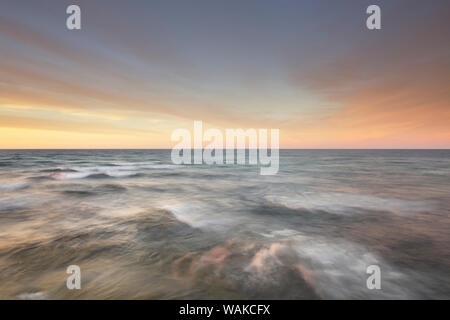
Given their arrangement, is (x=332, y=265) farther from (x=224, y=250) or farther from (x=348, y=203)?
(x=348, y=203)

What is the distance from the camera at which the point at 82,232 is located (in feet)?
22.2

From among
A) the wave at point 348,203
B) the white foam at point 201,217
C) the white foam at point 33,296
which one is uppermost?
the white foam at point 33,296

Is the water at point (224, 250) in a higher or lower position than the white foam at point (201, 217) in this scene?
higher

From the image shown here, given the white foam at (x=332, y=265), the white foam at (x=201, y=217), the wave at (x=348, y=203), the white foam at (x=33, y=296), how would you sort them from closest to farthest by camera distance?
the white foam at (x=33, y=296) < the white foam at (x=332, y=265) < the white foam at (x=201, y=217) < the wave at (x=348, y=203)

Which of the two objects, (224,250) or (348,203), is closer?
(224,250)

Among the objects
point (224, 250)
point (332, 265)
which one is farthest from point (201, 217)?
point (332, 265)

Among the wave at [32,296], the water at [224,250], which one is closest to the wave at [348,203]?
the water at [224,250]

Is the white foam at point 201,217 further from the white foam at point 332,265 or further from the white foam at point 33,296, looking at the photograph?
the white foam at point 33,296

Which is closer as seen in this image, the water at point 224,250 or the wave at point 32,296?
the wave at point 32,296

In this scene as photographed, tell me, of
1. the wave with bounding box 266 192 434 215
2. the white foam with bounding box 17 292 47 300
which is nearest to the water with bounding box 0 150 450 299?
the white foam with bounding box 17 292 47 300

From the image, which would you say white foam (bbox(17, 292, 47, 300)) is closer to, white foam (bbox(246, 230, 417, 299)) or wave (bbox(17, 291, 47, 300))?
wave (bbox(17, 291, 47, 300))
